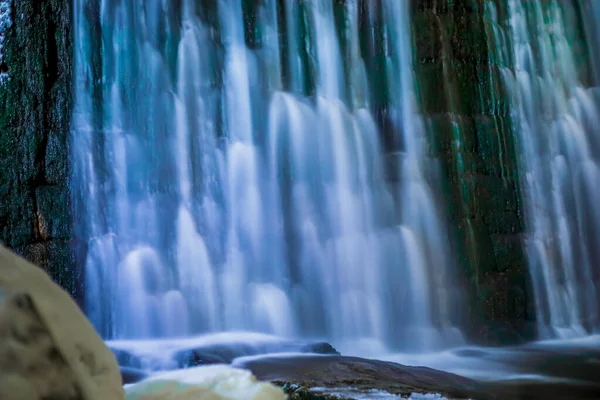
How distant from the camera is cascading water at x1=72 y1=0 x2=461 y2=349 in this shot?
863 cm

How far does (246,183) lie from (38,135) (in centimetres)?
311

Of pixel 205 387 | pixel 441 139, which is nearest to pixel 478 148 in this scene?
pixel 441 139

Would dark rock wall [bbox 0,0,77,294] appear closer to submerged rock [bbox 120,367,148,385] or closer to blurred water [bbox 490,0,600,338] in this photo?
submerged rock [bbox 120,367,148,385]

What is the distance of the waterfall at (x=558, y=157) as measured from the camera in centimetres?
1038

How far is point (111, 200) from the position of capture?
29.0ft

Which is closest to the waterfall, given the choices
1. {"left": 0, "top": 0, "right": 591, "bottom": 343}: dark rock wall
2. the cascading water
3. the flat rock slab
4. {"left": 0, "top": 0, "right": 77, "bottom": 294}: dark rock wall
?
{"left": 0, "top": 0, "right": 591, "bottom": 343}: dark rock wall

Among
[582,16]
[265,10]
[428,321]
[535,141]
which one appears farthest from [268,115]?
[582,16]

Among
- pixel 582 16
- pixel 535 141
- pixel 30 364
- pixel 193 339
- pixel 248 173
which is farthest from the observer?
pixel 582 16

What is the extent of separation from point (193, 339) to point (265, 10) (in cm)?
560

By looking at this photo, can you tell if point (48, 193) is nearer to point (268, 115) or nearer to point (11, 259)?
point (268, 115)

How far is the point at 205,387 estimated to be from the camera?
8.14 ft

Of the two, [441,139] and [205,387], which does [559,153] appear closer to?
[441,139]

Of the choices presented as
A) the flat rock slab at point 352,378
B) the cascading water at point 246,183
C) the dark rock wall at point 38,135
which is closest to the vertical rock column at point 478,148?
the cascading water at point 246,183

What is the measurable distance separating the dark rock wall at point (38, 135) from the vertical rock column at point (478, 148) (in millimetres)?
5996
